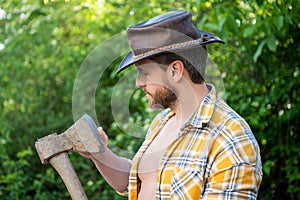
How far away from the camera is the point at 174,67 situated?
2.26m

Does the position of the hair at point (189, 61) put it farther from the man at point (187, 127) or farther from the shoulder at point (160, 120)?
the shoulder at point (160, 120)

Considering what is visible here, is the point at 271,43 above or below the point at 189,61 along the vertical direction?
below

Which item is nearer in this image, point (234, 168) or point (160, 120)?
point (234, 168)

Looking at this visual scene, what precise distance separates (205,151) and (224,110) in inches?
7.3

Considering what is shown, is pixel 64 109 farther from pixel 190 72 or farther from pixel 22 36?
pixel 190 72

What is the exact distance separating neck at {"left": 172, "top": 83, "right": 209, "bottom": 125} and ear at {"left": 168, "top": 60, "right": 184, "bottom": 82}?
48mm

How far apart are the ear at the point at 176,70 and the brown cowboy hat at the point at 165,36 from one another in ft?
0.16

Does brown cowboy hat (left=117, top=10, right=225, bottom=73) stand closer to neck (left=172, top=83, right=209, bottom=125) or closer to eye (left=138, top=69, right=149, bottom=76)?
eye (left=138, top=69, right=149, bottom=76)

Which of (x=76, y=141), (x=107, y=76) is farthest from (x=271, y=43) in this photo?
(x=107, y=76)

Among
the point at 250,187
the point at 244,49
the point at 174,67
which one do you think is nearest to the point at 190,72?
the point at 174,67

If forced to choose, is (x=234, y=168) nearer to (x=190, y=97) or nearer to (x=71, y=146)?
(x=190, y=97)

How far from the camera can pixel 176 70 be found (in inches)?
88.8

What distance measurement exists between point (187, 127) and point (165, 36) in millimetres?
340

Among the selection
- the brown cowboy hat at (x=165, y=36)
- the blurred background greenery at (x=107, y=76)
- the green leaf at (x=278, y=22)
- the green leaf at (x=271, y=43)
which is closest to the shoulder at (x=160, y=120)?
the brown cowboy hat at (x=165, y=36)
